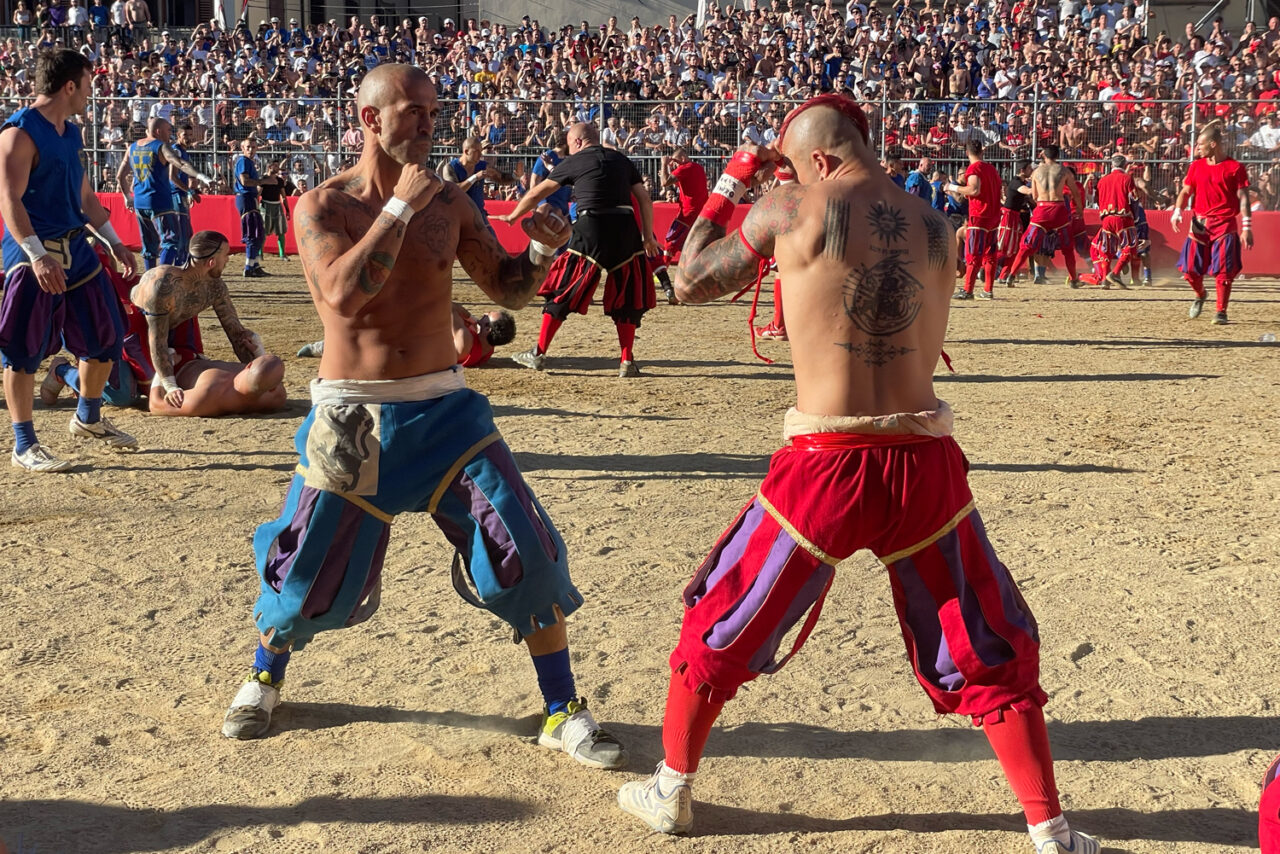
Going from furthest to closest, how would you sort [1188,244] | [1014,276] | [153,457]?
1. [1014,276]
2. [1188,244]
3. [153,457]

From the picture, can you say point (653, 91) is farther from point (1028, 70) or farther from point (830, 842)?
point (830, 842)

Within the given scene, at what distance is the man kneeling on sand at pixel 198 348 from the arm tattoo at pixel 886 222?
209 inches

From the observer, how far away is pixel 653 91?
23062mm

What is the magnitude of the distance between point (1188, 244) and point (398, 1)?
91.3ft

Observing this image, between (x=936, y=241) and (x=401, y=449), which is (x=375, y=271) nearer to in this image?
(x=401, y=449)

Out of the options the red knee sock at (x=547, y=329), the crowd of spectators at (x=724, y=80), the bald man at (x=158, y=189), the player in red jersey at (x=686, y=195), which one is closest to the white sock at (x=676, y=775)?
the red knee sock at (x=547, y=329)

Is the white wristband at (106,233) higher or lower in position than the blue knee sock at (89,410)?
higher

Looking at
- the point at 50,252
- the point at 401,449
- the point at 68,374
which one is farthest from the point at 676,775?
the point at 68,374

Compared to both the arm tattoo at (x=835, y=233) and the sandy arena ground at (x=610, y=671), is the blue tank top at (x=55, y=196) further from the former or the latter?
the arm tattoo at (x=835, y=233)

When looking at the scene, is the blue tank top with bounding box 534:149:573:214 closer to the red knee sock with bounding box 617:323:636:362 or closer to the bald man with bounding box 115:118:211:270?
the bald man with bounding box 115:118:211:270

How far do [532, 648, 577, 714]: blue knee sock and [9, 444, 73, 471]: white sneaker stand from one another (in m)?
4.04

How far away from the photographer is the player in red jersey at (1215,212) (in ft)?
39.6

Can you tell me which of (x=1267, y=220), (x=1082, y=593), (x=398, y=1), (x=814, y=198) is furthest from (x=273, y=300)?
(x=398, y=1)

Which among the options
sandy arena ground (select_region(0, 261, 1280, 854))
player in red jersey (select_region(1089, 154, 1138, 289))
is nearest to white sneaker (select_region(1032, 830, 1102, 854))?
sandy arena ground (select_region(0, 261, 1280, 854))
